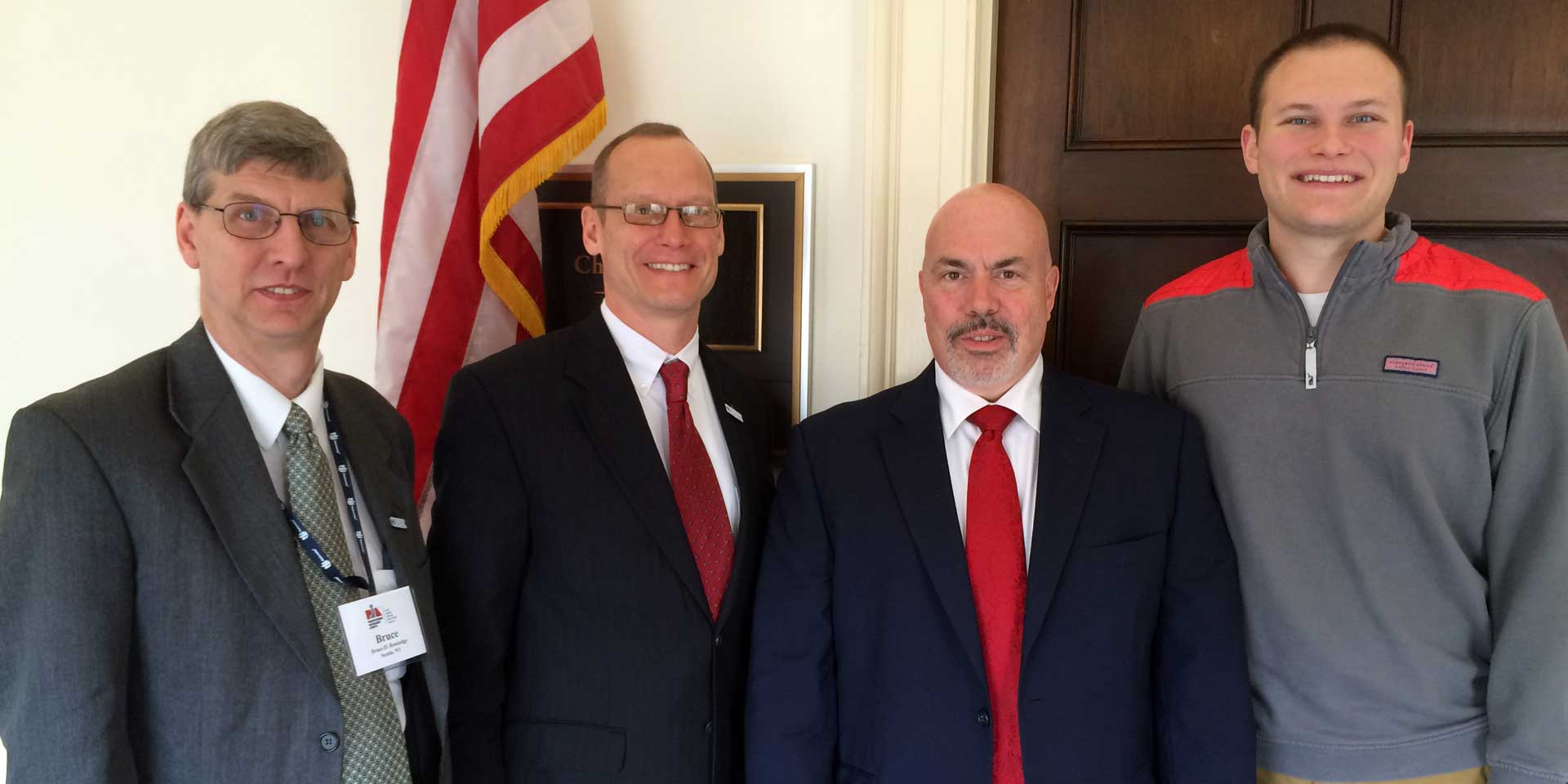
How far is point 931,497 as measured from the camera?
1720 millimetres

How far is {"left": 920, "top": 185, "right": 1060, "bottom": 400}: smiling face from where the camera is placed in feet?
5.89

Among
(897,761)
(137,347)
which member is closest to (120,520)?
(897,761)

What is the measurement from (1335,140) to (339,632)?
5.87ft

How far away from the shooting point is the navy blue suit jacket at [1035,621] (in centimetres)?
163

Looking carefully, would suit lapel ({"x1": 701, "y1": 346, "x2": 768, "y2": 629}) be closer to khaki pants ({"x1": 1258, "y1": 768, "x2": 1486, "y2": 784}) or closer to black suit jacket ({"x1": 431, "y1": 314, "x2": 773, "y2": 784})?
black suit jacket ({"x1": 431, "y1": 314, "x2": 773, "y2": 784})

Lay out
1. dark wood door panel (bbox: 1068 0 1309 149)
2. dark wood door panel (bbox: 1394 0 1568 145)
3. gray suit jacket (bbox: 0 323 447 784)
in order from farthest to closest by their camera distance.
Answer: dark wood door panel (bbox: 1068 0 1309 149) → dark wood door panel (bbox: 1394 0 1568 145) → gray suit jacket (bbox: 0 323 447 784)

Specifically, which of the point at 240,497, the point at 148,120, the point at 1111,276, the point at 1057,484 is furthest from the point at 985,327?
the point at 148,120

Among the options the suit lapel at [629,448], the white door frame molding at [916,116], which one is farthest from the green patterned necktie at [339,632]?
the white door frame molding at [916,116]

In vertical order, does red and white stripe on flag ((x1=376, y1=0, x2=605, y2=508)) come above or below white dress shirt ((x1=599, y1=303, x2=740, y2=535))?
above

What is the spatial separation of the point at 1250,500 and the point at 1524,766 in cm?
57

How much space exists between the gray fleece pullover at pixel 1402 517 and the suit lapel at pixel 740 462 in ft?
2.81


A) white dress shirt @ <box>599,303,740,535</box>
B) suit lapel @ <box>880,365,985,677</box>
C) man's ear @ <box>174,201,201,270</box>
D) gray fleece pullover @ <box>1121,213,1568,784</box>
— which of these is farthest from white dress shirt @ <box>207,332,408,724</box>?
gray fleece pullover @ <box>1121,213,1568,784</box>

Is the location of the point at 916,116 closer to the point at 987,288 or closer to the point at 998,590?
the point at 987,288

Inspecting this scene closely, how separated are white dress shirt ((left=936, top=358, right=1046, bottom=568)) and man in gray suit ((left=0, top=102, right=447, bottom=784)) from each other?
904mm
